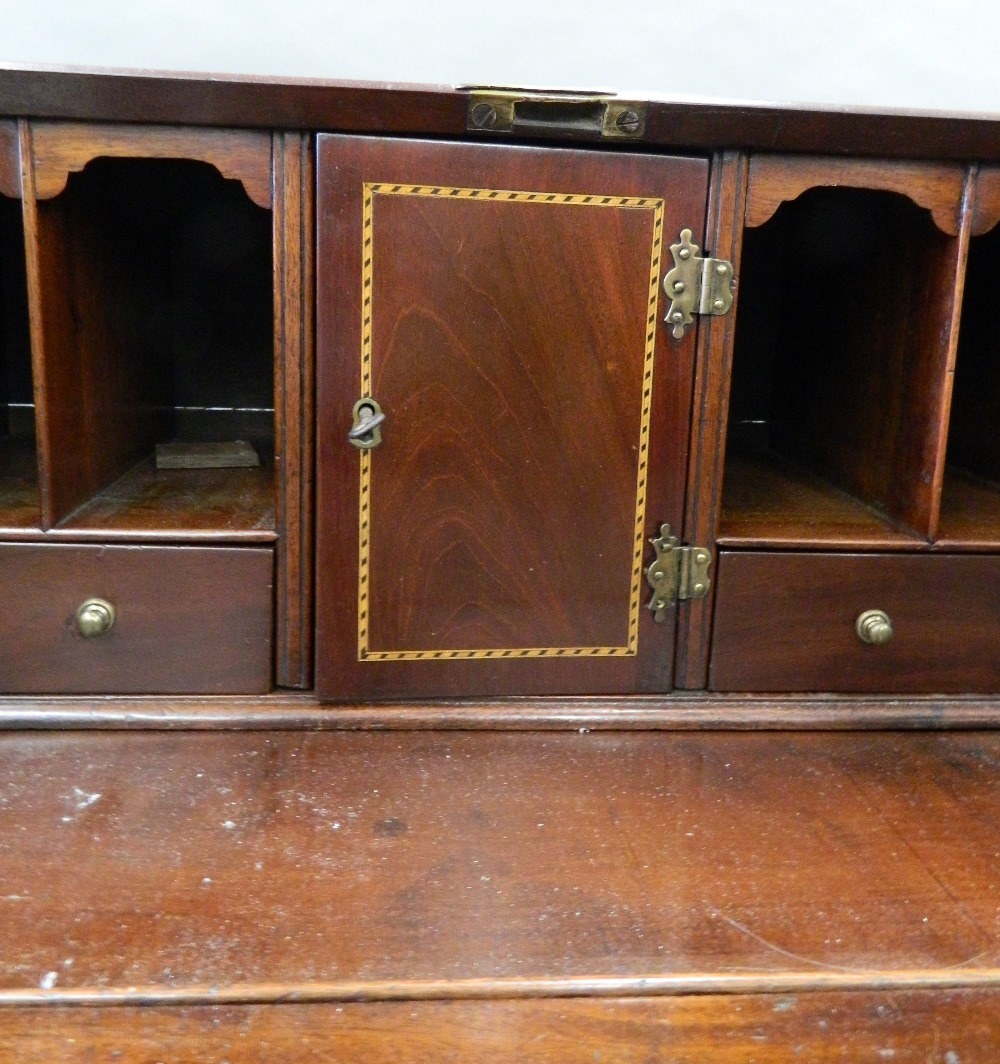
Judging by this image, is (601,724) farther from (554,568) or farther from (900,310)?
(900,310)

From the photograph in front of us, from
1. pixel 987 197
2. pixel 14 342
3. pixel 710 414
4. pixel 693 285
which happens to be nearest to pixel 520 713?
pixel 710 414

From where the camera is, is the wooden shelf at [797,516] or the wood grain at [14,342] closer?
the wooden shelf at [797,516]

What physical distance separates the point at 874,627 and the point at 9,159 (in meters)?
1.01

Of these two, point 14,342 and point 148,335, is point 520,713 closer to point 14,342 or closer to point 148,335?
point 148,335

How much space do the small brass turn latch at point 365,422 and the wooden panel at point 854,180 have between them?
1.41 feet

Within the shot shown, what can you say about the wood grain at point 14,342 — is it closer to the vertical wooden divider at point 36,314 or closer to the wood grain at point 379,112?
the vertical wooden divider at point 36,314

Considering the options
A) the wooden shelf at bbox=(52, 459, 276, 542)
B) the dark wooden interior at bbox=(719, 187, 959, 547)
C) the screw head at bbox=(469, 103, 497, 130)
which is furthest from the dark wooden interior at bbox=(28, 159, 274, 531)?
the dark wooden interior at bbox=(719, 187, 959, 547)

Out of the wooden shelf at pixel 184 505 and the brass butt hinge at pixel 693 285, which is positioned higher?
the brass butt hinge at pixel 693 285

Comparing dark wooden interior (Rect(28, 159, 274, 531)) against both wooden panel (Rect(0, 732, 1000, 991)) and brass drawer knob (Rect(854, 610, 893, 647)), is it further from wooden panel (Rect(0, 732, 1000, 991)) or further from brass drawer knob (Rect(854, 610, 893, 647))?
brass drawer knob (Rect(854, 610, 893, 647))

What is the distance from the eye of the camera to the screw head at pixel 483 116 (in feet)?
3.22

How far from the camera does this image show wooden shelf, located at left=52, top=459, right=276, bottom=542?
43.0 inches

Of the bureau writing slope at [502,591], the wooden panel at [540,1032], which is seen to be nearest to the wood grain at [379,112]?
the bureau writing slope at [502,591]

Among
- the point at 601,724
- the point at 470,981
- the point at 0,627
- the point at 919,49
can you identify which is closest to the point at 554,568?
the point at 601,724

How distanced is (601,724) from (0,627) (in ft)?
2.12
